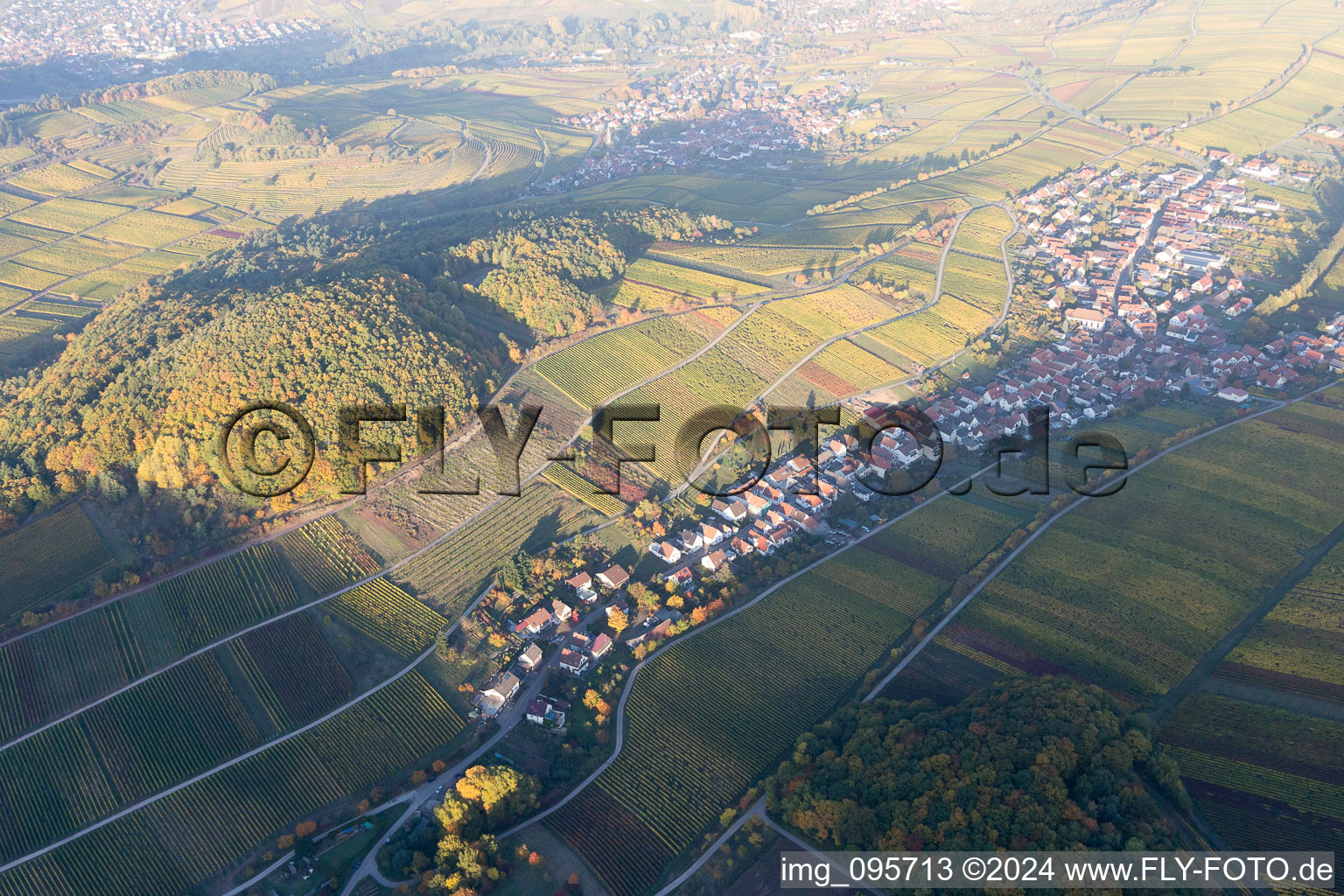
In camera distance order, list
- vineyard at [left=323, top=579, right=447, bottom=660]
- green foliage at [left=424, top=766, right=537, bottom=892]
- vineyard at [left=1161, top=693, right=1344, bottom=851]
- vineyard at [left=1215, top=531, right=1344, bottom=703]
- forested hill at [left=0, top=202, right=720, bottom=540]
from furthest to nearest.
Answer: forested hill at [left=0, top=202, right=720, bottom=540] → vineyard at [left=323, top=579, right=447, bottom=660] → vineyard at [left=1215, top=531, right=1344, bottom=703] → green foliage at [left=424, top=766, right=537, bottom=892] → vineyard at [left=1161, top=693, right=1344, bottom=851]

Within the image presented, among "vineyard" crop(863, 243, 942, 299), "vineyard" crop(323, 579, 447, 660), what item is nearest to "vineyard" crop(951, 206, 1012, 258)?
"vineyard" crop(863, 243, 942, 299)

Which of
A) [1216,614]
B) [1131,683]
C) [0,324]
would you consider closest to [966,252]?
[1216,614]

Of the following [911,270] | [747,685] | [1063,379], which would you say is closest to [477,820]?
[747,685]

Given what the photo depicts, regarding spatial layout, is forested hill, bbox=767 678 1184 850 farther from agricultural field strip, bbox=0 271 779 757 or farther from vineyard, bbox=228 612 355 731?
vineyard, bbox=228 612 355 731

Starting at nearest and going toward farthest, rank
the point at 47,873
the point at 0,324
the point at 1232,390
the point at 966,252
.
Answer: the point at 47,873
the point at 1232,390
the point at 0,324
the point at 966,252

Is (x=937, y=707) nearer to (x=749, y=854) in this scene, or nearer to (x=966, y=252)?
(x=749, y=854)

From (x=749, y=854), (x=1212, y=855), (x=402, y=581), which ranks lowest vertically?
(x=749, y=854)

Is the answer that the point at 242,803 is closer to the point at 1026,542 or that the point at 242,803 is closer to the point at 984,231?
the point at 1026,542
